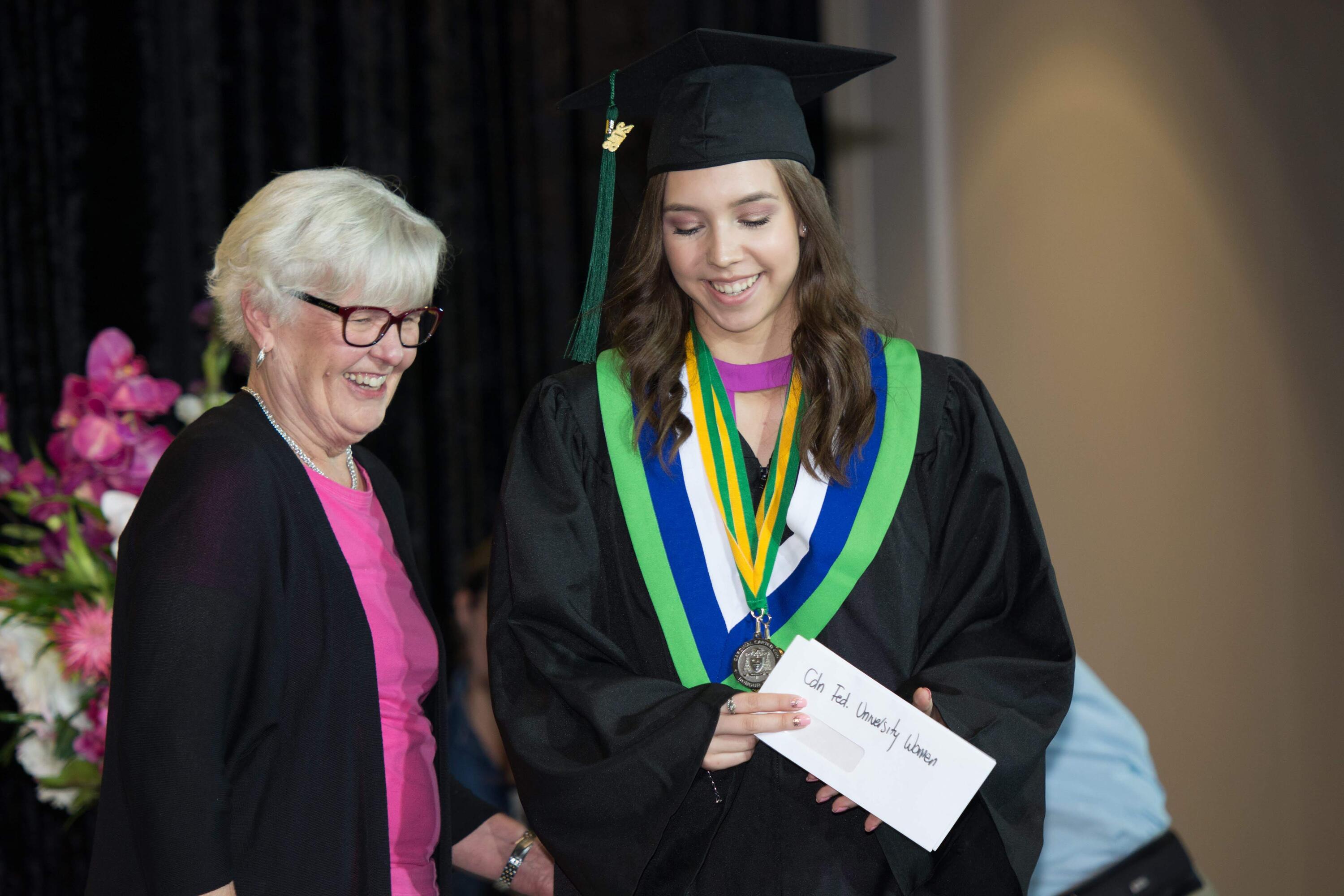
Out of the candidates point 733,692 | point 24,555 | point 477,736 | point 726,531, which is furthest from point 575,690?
point 477,736

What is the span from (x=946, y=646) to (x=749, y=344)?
0.50 metres

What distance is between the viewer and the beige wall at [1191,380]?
320 cm

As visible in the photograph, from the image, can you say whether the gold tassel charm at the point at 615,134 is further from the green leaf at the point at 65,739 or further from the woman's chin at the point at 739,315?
the green leaf at the point at 65,739

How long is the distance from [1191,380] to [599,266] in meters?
2.14

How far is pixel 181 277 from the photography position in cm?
312

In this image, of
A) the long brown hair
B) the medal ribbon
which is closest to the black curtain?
the long brown hair

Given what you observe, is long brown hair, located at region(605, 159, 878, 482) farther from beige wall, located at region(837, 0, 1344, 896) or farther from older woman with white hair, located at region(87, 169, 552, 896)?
beige wall, located at region(837, 0, 1344, 896)

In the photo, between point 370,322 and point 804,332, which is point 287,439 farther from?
point 804,332

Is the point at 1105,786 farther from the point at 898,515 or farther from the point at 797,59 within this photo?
the point at 797,59

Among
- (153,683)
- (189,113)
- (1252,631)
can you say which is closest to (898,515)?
(153,683)

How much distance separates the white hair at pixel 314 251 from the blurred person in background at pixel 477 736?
4.10 ft

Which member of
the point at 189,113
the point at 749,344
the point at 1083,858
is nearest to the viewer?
the point at 749,344

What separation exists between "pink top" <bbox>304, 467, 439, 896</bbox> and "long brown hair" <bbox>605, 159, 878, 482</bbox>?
419mm

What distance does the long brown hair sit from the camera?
1622 mm
